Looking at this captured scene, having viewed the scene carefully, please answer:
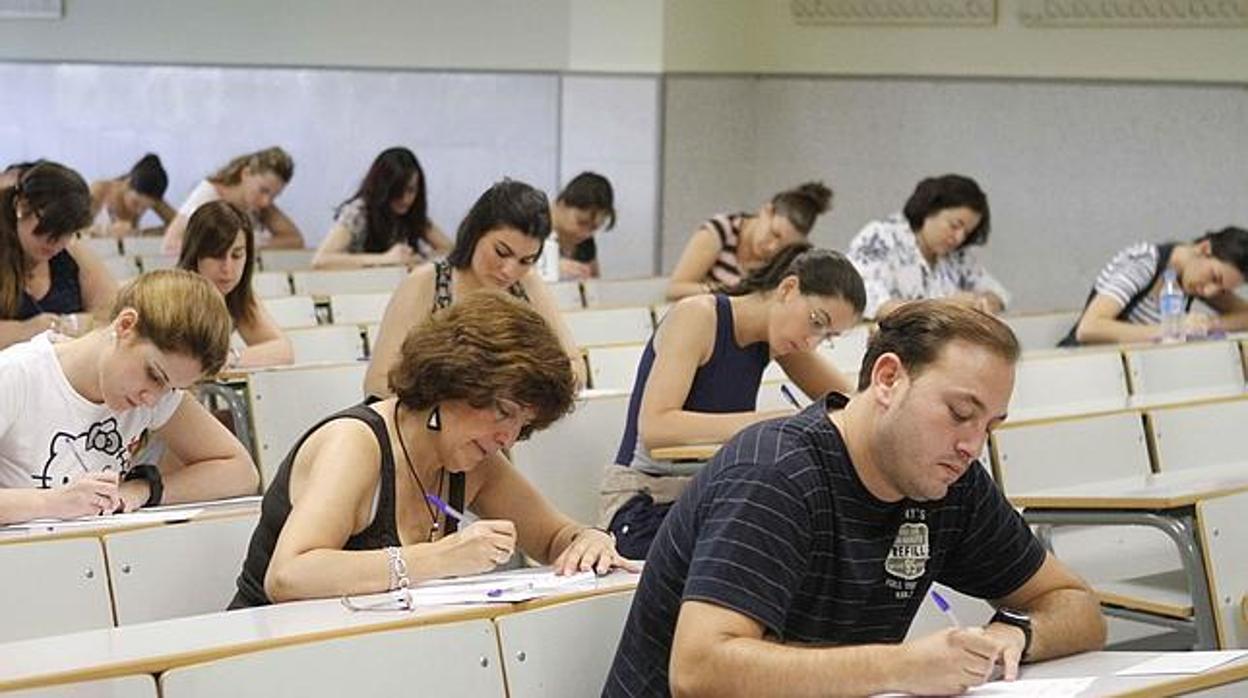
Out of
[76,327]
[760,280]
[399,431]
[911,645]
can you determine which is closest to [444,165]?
[76,327]

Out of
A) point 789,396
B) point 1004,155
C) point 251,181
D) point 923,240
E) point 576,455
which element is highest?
point 1004,155

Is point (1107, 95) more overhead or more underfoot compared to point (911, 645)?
more overhead

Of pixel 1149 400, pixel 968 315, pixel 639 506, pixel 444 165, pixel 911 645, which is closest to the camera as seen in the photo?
pixel 911 645

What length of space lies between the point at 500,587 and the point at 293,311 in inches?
198

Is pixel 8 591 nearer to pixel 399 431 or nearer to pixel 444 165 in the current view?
Answer: pixel 399 431

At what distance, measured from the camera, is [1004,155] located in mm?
11211

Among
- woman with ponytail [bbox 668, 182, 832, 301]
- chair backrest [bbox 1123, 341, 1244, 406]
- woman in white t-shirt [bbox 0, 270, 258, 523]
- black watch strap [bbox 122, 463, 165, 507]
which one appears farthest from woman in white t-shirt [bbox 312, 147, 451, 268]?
black watch strap [bbox 122, 463, 165, 507]

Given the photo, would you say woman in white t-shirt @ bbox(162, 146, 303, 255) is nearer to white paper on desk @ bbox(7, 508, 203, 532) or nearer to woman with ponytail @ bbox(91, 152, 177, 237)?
woman with ponytail @ bbox(91, 152, 177, 237)

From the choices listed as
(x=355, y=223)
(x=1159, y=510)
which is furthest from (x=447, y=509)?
(x=355, y=223)

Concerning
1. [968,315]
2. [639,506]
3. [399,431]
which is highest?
[968,315]

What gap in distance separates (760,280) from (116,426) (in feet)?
5.24

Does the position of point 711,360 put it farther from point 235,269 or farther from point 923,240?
point 923,240

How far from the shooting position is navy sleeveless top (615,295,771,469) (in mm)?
5164

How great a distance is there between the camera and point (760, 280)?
5199mm
